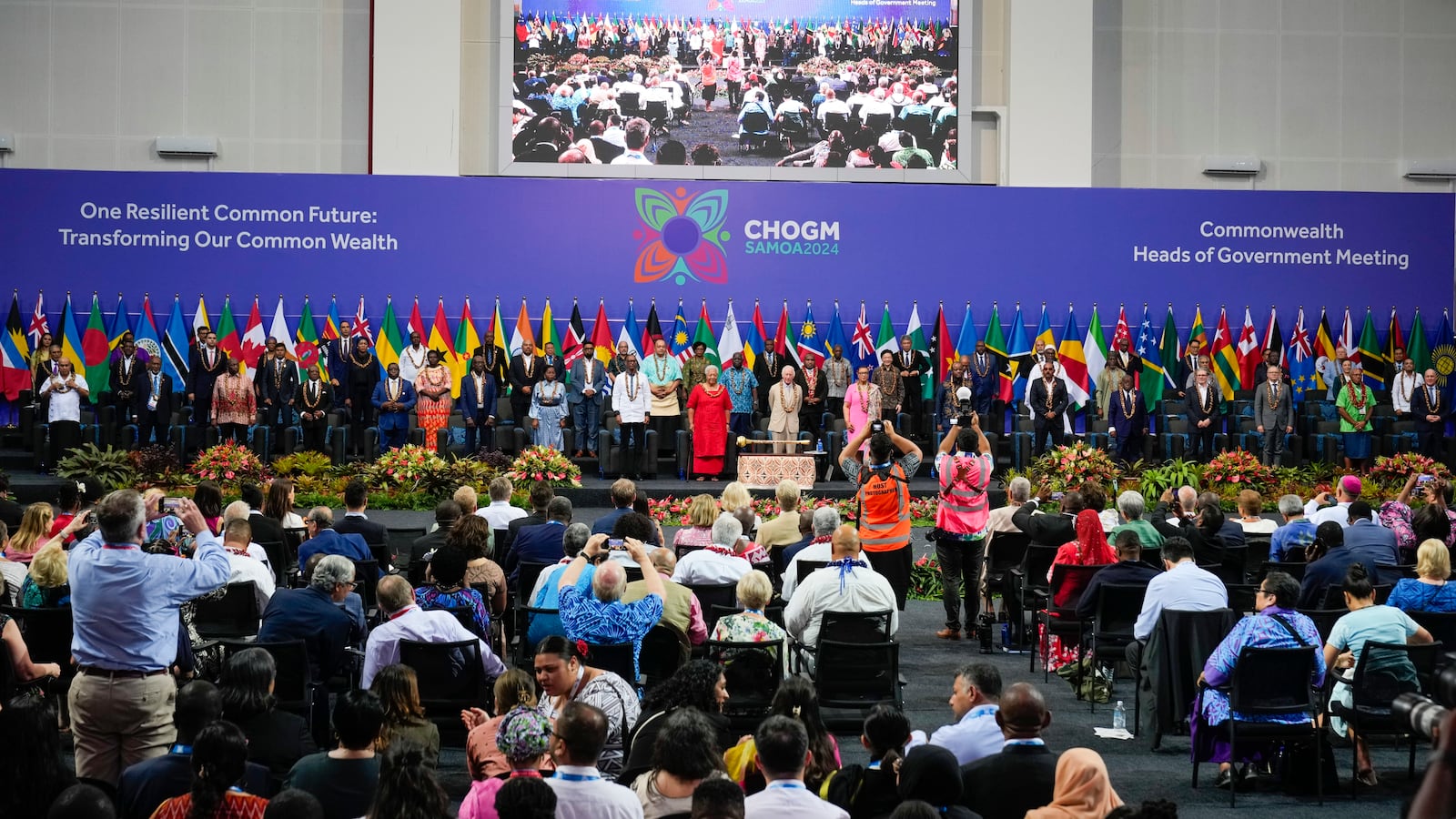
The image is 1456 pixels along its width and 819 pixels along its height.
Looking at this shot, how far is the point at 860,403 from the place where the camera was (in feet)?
52.4

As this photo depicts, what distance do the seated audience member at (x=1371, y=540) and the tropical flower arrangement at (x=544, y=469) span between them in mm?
7319

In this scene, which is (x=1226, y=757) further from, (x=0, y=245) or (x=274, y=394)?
(x=0, y=245)

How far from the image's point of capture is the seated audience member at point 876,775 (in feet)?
14.7

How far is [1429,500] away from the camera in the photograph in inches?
396

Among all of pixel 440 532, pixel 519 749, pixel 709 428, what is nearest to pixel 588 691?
pixel 519 749

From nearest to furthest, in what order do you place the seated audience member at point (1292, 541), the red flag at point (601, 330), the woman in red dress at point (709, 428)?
the seated audience member at point (1292, 541) → the woman in red dress at point (709, 428) → the red flag at point (601, 330)

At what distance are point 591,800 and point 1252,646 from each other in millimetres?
3421

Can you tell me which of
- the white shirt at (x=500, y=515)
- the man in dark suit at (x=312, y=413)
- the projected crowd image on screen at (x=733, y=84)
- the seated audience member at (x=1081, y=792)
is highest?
the projected crowd image on screen at (x=733, y=84)

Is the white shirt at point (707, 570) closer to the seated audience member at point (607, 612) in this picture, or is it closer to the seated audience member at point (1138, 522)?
the seated audience member at point (607, 612)

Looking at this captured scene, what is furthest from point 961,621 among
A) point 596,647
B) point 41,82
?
point 41,82

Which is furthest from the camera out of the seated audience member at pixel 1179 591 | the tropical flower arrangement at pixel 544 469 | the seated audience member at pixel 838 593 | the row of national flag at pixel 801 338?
the row of national flag at pixel 801 338

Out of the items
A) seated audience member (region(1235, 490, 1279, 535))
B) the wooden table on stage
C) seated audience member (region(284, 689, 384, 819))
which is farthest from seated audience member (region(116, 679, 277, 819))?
the wooden table on stage

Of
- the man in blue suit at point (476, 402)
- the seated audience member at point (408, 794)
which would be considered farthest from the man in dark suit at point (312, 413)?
the seated audience member at point (408, 794)

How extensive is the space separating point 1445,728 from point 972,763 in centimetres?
301
